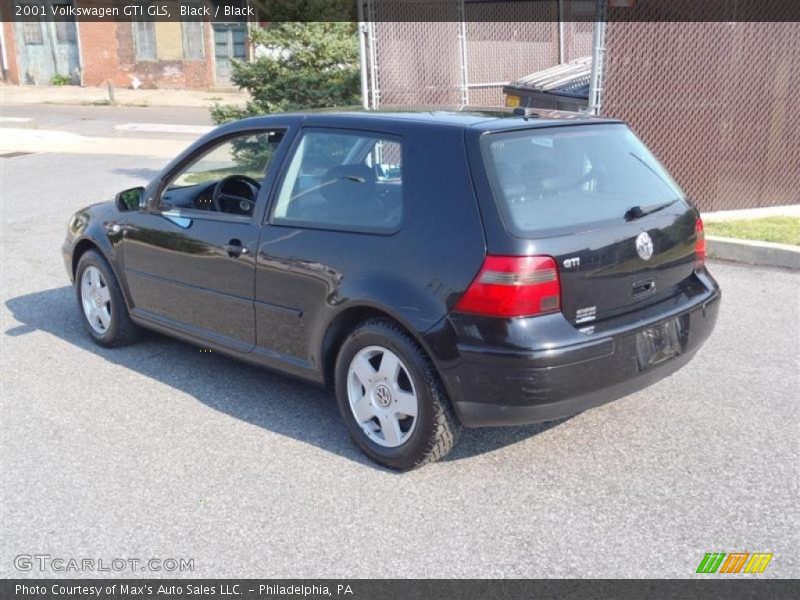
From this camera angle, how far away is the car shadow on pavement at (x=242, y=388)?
4578mm

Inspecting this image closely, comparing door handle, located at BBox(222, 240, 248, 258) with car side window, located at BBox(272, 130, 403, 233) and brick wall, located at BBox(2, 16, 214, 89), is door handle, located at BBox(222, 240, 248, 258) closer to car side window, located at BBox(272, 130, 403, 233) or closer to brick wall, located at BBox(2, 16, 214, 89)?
car side window, located at BBox(272, 130, 403, 233)

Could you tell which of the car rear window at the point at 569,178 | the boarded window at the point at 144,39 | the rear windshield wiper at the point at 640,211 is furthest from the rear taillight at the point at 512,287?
the boarded window at the point at 144,39

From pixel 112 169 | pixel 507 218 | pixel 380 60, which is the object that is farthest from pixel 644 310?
pixel 112 169

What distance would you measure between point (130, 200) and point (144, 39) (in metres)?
33.6

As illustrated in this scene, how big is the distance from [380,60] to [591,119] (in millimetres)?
6613

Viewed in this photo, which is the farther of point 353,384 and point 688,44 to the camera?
point 688,44

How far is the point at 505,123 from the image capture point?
4.17 metres

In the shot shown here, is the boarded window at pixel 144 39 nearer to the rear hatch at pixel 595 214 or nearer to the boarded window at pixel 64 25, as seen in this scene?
the boarded window at pixel 64 25

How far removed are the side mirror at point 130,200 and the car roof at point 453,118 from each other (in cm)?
147

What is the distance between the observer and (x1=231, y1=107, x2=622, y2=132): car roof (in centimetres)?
415

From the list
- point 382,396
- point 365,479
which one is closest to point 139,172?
point 382,396

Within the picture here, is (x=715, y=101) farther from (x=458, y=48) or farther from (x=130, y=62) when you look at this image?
(x=130, y=62)

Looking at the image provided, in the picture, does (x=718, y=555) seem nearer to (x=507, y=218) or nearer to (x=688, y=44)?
(x=507, y=218)

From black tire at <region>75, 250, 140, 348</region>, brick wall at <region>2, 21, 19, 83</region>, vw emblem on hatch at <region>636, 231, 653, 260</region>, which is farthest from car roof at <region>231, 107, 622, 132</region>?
brick wall at <region>2, 21, 19, 83</region>
